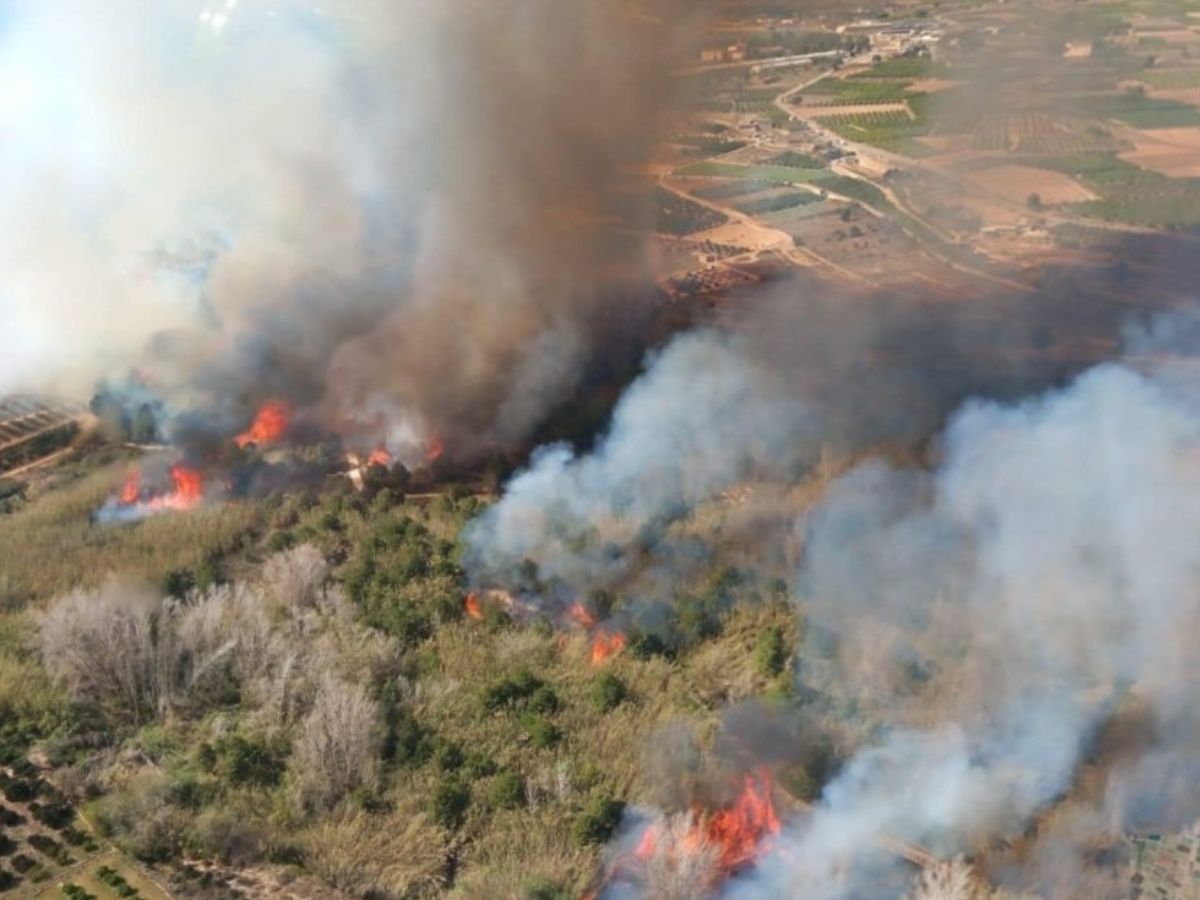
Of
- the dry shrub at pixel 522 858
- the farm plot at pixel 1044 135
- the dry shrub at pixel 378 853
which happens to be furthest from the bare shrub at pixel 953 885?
the farm plot at pixel 1044 135

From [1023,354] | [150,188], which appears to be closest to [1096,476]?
[1023,354]

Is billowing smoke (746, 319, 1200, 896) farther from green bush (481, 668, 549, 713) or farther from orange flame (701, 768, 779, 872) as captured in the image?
green bush (481, 668, 549, 713)

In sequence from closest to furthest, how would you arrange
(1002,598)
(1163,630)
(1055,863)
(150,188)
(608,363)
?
(1055,863), (1163,630), (1002,598), (608,363), (150,188)

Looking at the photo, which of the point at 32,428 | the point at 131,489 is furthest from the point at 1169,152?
the point at 32,428

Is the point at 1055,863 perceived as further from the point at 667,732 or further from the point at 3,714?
the point at 3,714

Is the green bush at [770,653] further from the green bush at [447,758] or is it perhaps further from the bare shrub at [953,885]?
the green bush at [447,758]

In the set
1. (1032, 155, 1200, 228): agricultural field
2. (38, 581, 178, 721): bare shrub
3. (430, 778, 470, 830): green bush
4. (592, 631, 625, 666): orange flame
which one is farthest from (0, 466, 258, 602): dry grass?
(1032, 155, 1200, 228): agricultural field
